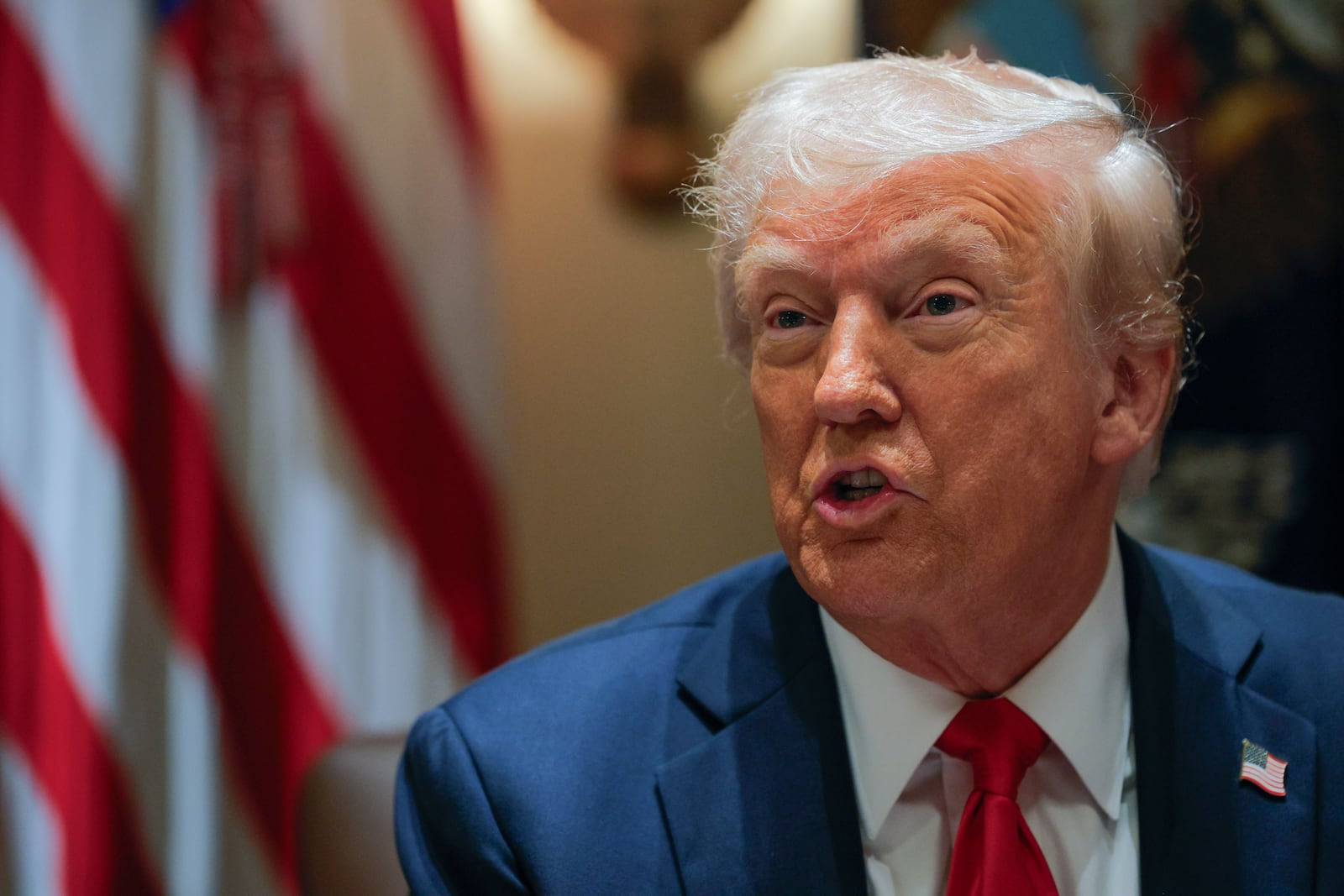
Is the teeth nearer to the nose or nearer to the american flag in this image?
the nose

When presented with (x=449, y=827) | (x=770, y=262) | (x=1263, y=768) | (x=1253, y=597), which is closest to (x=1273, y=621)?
(x=1253, y=597)

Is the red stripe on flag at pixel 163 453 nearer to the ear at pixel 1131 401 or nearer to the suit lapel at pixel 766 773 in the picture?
the suit lapel at pixel 766 773

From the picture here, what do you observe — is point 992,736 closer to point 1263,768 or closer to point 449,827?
point 1263,768

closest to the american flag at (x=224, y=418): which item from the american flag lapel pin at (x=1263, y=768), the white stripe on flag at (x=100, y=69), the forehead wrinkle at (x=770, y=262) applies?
the white stripe on flag at (x=100, y=69)

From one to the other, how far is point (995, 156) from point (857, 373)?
26cm

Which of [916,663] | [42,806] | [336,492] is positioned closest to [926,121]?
[916,663]

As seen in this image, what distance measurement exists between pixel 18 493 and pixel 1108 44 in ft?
7.31

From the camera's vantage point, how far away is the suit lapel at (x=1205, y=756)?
4.28 ft

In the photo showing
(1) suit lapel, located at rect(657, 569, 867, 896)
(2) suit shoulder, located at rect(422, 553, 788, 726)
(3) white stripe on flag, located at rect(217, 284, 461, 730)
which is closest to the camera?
(1) suit lapel, located at rect(657, 569, 867, 896)

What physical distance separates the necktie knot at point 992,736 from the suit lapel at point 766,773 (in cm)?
12

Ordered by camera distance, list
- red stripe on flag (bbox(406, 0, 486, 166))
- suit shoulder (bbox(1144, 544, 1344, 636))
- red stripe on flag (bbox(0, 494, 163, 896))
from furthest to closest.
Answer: red stripe on flag (bbox(406, 0, 486, 166))
red stripe on flag (bbox(0, 494, 163, 896))
suit shoulder (bbox(1144, 544, 1344, 636))

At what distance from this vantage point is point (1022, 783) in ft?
4.46

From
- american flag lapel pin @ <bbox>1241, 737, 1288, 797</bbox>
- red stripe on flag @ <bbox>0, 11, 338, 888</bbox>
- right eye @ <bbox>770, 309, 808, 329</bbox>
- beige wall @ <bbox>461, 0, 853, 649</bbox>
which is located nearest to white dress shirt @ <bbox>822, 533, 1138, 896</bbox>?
american flag lapel pin @ <bbox>1241, 737, 1288, 797</bbox>

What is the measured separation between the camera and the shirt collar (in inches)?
52.5
